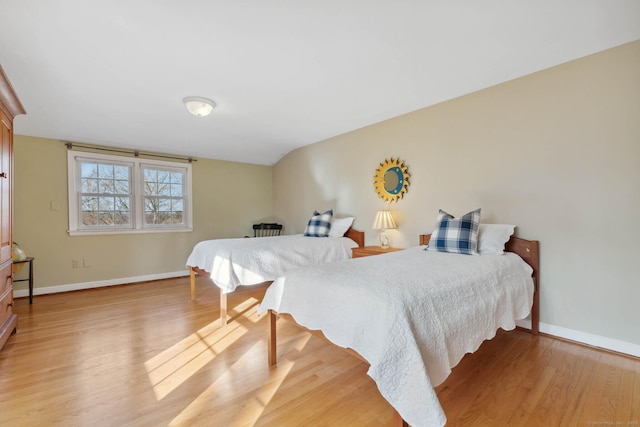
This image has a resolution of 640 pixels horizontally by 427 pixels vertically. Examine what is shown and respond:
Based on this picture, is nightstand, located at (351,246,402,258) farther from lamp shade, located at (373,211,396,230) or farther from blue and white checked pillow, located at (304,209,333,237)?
blue and white checked pillow, located at (304,209,333,237)

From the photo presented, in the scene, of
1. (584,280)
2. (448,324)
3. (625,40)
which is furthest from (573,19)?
(448,324)

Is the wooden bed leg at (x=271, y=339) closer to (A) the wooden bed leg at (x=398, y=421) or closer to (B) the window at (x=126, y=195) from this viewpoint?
(A) the wooden bed leg at (x=398, y=421)

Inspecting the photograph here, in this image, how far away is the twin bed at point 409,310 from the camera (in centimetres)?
119

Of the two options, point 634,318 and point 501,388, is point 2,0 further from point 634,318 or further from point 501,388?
point 634,318

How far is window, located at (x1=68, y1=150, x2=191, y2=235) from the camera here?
3945 mm

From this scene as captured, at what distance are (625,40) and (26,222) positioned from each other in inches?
250

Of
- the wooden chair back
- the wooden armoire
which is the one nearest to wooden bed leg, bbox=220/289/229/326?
the wooden armoire

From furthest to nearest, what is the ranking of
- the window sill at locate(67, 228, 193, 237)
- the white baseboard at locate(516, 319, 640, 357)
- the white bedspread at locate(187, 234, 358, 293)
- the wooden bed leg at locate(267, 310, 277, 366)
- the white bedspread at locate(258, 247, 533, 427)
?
the window sill at locate(67, 228, 193, 237), the white bedspread at locate(187, 234, 358, 293), the white baseboard at locate(516, 319, 640, 357), the wooden bed leg at locate(267, 310, 277, 366), the white bedspread at locate(258, 247, 533, 427)

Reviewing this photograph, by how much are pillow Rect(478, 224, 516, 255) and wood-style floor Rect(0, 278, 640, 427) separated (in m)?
0.76

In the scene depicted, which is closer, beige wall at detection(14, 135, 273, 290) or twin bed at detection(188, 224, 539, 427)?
twin bed at detection(188, 224, 539, 427)

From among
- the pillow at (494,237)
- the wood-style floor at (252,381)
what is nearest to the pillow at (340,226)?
the wood-style floor at (252,381)

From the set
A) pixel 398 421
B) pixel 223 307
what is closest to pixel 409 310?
pixel 398 421

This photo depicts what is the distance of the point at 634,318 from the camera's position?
207cm

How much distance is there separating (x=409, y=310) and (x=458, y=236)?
1460mm
